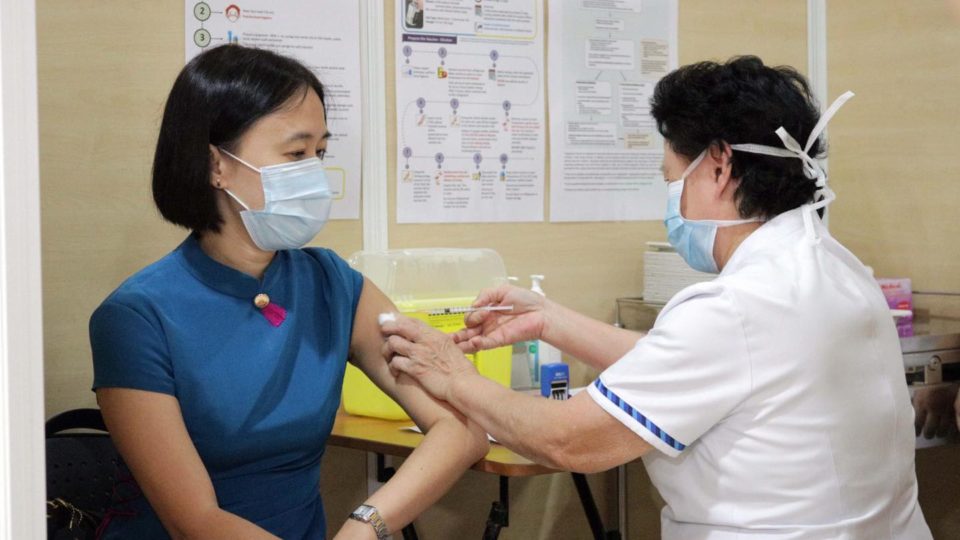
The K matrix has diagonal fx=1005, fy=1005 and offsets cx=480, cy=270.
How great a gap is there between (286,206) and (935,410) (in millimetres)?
2004

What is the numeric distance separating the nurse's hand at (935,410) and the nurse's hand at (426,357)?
1.52m

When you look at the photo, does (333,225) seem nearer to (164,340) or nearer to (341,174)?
(341,174)

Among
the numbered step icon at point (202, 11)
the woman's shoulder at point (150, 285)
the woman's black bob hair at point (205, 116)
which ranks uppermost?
the numbered step icon at point (202, 11)

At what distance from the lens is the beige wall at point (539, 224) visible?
8.08 ft

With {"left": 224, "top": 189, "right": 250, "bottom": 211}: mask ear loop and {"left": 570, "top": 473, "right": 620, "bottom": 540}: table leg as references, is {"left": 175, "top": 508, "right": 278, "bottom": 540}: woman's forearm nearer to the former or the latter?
{"left": 224, "top": 189, "right": 250, "bottom": 211}: mask ear loop

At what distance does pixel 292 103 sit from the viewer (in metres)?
1.86

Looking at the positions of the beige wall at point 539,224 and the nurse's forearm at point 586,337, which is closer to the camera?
the nurse's forearm at point 586,337

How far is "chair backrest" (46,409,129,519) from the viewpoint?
1992 millimetres

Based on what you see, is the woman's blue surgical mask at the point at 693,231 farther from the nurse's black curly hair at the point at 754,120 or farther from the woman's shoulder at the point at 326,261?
the woman's shoulder at the point at 326,261

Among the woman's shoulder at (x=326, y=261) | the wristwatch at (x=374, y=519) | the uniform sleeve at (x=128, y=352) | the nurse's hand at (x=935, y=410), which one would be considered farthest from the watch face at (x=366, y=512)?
the nurse's hand at (x=935, y=410)

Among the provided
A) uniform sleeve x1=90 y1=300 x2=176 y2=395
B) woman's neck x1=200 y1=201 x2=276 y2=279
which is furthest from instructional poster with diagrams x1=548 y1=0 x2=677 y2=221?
uniform sleeve x1=90 y1=300 x2=176 y2=395

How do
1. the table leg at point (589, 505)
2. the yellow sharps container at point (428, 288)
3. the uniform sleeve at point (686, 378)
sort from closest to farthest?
the uniform sleeve at point (686, 378)
the yellow sharps container at point (428, 288)
the table leg at point (589, 505)

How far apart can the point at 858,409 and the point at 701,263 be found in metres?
0.44

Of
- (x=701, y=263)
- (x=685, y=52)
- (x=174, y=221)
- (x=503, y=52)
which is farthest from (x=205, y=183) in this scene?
(x=685, y=52)
